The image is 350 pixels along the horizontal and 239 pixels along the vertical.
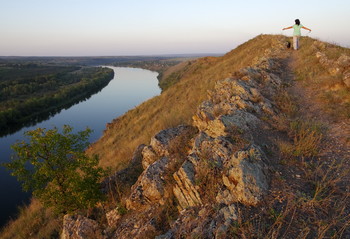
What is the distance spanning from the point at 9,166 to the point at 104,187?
2795mm

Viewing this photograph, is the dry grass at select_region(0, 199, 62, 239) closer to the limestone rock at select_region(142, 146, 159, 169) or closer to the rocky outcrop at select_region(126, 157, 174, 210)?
the limestone rock at select_region(142, 146, 159, 169)

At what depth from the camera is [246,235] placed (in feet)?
11.0

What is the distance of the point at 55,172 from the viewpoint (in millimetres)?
6977

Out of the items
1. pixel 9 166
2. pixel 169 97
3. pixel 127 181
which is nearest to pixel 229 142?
pixel 127 181

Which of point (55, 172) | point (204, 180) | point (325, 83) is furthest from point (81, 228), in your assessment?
point (325, 83)

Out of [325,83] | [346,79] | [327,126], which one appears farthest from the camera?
[325,83]

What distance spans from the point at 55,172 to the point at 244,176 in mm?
5636

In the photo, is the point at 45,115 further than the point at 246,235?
Yes

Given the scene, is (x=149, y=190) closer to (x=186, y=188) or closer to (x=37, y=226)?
(x=186, y=188)

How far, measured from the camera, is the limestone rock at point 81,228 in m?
5.76

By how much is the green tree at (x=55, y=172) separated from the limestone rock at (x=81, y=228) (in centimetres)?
49

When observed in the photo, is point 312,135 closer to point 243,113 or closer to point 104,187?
point 243,113

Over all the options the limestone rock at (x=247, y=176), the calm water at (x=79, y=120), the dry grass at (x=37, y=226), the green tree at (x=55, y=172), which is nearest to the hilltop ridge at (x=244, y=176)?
the limestone rock at (x=247, y=176)

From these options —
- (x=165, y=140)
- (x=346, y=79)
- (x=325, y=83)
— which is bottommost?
(x=165, y=140)
